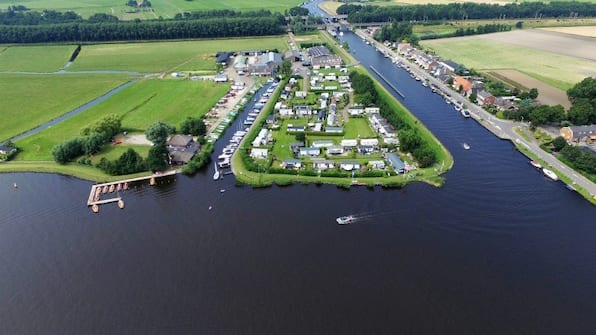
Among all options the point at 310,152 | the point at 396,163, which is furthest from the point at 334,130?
the point at 396,163

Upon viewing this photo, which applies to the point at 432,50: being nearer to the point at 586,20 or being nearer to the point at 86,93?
the point at 586,20

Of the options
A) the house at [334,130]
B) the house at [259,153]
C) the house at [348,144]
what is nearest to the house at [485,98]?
the house at [334,130]

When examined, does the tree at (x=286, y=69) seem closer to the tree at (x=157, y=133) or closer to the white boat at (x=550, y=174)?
the tree at (x=157, y=133)

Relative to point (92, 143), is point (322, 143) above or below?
below

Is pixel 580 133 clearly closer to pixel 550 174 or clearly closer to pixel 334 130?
pixel 550 174

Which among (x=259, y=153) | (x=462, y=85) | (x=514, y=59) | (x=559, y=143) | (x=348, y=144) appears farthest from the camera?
(x=514, y=59)

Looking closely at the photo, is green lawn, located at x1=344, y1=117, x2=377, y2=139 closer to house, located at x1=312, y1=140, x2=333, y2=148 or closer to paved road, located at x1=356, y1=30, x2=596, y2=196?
house, located at x1=312, y1=140, x2=333, y2=148
